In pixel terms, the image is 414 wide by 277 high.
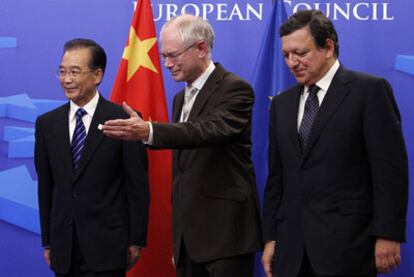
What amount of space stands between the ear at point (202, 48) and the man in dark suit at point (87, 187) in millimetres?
448

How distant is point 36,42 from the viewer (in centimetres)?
413

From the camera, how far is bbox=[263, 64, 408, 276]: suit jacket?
85.4 inches

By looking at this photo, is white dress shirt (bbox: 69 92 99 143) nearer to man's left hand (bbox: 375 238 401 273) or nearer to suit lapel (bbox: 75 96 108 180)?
suit lapel (bbox: 75 96 108 180)

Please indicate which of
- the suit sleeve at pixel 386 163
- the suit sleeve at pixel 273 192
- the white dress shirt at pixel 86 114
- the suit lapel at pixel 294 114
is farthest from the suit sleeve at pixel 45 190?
the suit sleeve at pixel 386 163

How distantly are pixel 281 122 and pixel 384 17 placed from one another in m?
1.75

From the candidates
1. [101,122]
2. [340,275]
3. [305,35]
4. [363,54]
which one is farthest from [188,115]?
[363,54]

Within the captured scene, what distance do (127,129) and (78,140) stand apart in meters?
0.63

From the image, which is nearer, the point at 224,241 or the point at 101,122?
the point at 224,241

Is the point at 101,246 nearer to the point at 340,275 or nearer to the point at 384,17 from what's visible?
the point at 340,275

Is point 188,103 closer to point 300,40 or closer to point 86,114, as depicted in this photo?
point 86,114

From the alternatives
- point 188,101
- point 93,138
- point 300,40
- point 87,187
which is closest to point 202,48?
point 188,101

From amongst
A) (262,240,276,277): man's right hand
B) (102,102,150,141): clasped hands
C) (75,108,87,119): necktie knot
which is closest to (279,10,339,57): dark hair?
→ (102,102,150,141): clasped hands

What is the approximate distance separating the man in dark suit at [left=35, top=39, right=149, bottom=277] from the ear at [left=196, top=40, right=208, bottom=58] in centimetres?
45

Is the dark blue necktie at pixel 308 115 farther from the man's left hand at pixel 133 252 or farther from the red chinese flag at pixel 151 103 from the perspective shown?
the red chinese flag at pixel 151 103
